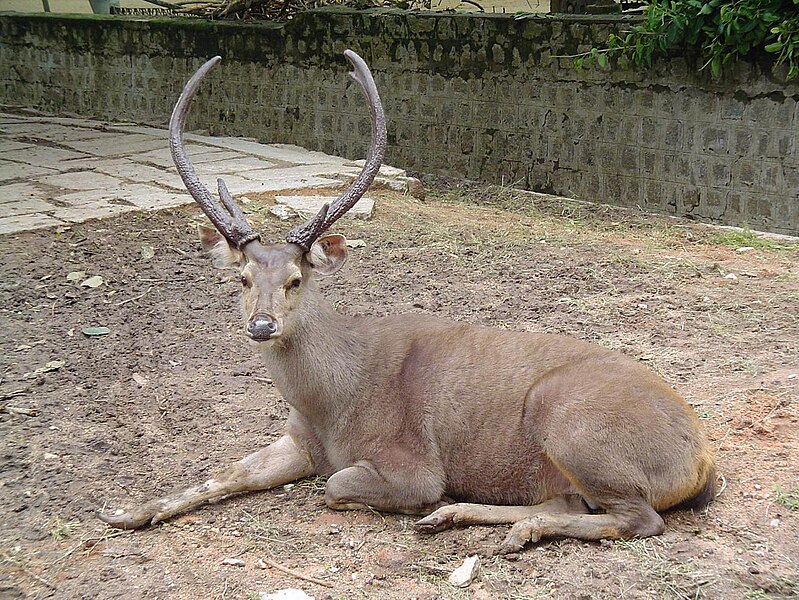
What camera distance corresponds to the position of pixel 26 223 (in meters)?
7.19

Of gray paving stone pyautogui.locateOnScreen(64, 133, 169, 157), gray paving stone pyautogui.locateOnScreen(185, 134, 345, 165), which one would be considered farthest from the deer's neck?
gray paving stone pyautogui.locateOnScreen(64, 133, 169, 157)

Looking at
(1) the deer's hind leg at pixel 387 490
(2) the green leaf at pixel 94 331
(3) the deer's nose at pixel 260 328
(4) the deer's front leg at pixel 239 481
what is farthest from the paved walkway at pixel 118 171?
(1) the deer's hind leg at pixel 387 490

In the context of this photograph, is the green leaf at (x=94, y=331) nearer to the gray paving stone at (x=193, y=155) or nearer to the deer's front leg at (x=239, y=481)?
the deer's front leg at (x=239, y=481)

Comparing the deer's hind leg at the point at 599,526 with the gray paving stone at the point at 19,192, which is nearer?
the deer's hind leg at the point at 599,526

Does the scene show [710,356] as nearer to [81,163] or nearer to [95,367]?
[95,367]

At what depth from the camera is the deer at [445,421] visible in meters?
3.49

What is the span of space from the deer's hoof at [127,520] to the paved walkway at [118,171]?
3869 millimetres

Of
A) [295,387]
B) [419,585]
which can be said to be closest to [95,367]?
[295,387]

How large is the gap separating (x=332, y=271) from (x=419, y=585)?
4.56 ft

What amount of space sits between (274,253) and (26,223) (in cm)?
394

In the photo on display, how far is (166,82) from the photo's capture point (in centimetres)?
1295

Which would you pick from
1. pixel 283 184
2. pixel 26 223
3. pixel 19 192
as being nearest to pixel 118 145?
pixel 19 192

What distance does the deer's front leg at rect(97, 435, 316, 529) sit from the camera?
12.4ft

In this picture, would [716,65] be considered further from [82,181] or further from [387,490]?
[387,490]
